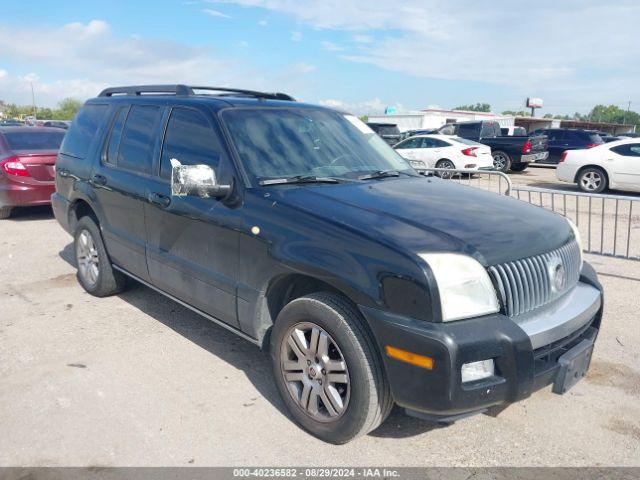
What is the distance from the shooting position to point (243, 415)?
3.39 meters

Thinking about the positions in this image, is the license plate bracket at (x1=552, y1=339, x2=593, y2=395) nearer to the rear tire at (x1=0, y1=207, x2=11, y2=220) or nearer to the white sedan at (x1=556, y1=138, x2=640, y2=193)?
A: the rear tire at (x1=0, y1=207, x2=11, y2=220)

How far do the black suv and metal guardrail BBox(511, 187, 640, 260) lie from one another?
10.4 ft

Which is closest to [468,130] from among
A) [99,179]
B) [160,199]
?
[99,179]

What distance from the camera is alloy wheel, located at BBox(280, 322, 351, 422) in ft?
9.69

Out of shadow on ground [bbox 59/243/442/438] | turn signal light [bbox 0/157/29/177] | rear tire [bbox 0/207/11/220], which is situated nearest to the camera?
shadow on ground [bbox 59/243/442/438]

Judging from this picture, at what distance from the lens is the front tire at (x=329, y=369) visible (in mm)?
2791

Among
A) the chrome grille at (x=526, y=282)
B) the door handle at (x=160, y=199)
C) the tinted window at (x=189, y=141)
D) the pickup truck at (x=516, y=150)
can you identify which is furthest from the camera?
the pickup truck at (x=516, y=150)

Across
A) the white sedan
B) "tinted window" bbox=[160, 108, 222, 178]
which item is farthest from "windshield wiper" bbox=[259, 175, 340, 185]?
the white sedan

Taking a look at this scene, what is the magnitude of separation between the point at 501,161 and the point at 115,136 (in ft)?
53.0

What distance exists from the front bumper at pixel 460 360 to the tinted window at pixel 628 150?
1242 cm

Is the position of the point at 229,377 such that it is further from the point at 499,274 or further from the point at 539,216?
the point at 539,216

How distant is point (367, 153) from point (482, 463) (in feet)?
7.72

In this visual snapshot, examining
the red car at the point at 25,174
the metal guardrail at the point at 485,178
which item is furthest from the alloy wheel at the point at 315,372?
the red car at the point at 25,174

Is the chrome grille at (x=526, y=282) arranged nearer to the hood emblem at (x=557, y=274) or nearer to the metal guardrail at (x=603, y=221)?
the hood emblem at (x=557, y=274)
